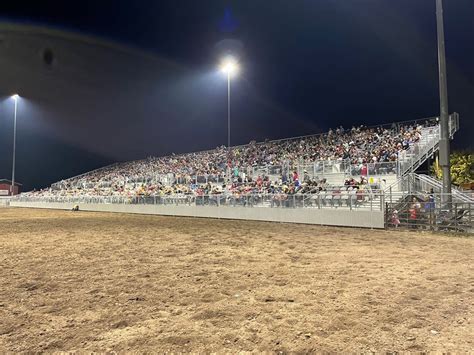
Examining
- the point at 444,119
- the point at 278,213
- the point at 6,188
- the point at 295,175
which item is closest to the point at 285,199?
the point at 278,213

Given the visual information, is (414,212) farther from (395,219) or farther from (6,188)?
(6,188)

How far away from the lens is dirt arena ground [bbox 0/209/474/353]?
3566 millimetres

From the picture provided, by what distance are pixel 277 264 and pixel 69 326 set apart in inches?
177

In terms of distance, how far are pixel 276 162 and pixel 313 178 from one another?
19.2ft

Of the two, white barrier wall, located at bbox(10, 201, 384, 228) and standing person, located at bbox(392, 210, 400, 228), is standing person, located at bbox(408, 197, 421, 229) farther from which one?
white barrier wall, located at bbox(10, 201, 384, 228)

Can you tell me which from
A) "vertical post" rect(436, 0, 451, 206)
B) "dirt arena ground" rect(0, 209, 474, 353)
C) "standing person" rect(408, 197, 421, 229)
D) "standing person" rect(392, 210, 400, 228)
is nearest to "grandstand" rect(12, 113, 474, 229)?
"standing person" rect(392, 210, 400, 228)

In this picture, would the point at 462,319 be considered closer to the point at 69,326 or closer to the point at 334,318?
the point at 334,318

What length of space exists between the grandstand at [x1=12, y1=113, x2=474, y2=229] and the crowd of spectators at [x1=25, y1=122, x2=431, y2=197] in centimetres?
7

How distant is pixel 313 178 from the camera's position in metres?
20.8

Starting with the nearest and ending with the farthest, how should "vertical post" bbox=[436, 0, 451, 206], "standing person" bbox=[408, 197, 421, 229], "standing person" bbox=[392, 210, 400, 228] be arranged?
"vertical post" bbox=[436, 0, 451, 206] → "standing person" bbox=[408, 197, 421, 229] → "standing person" bbox=[392, 210, 400, 228]

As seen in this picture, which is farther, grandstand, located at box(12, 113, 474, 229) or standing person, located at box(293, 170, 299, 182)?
standing person, located at box(293, 170, 299, 182)

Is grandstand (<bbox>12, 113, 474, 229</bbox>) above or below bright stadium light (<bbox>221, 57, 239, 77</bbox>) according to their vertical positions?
below

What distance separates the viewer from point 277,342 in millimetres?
3512

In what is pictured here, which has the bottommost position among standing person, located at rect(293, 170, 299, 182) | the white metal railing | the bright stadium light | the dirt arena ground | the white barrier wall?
the dirt arena ground
